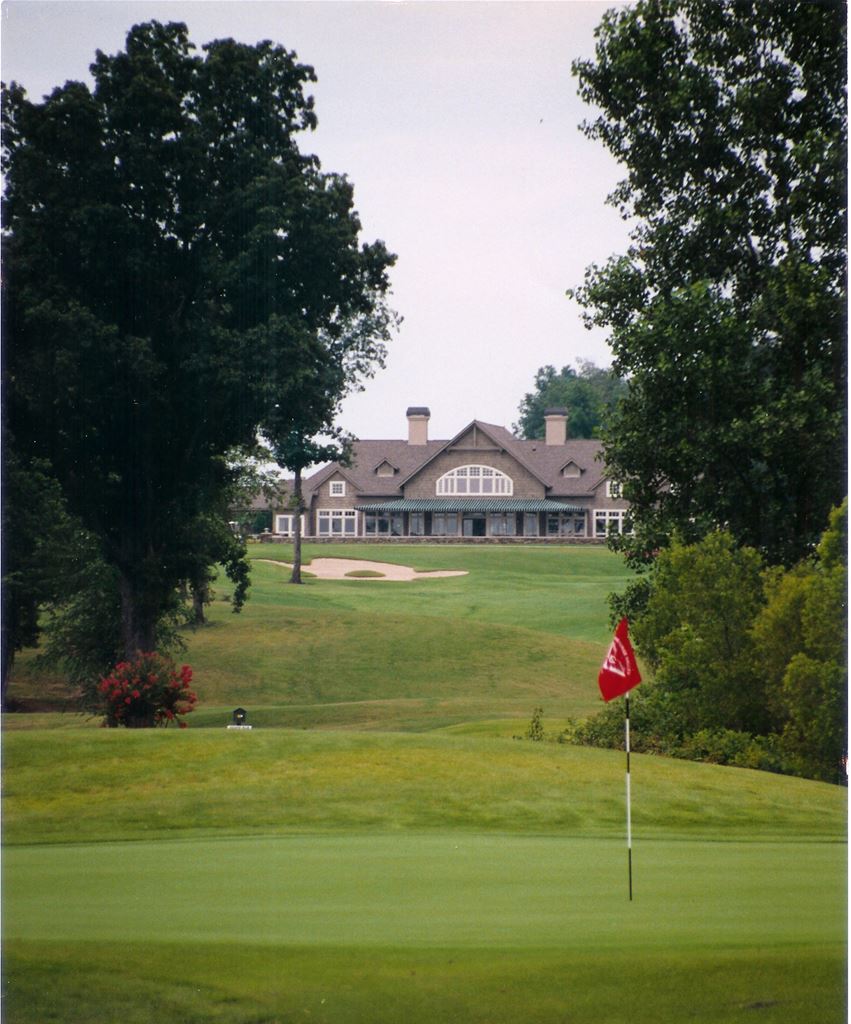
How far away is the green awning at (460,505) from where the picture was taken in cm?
912

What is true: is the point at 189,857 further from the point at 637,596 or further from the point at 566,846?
the point at 637,596

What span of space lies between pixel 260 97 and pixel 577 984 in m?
6.25

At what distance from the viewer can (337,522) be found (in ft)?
30.0

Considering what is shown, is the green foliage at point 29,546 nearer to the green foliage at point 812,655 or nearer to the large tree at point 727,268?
the large tree at point 727,268

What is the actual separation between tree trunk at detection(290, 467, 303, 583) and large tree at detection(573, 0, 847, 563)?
7.88 ft

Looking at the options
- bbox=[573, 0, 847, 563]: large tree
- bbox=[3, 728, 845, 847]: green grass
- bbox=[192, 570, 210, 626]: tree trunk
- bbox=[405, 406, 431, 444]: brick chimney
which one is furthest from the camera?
bbox=[192, 570, 210, 626]: tree trunk

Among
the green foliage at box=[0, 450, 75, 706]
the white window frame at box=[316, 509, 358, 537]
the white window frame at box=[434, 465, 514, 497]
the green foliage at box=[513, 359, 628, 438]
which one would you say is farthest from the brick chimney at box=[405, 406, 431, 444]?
the green foliage at box=[0, 450, 75, 706]

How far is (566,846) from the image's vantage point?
19.5 feet

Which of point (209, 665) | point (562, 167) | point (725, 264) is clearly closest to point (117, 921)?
point (209, 665)

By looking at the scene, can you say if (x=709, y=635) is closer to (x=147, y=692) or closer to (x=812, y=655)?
(x=812, y=655)

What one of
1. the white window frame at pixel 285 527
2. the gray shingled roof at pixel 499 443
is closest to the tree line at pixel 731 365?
the gray shingled roof at pixel 499 443

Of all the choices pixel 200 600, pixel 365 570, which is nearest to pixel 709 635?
pixel 365 570

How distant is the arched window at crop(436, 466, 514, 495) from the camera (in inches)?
347

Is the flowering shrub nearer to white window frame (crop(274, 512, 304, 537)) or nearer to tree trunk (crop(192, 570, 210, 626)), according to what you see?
tree trunk (crop(192, 570, 210, 626))
